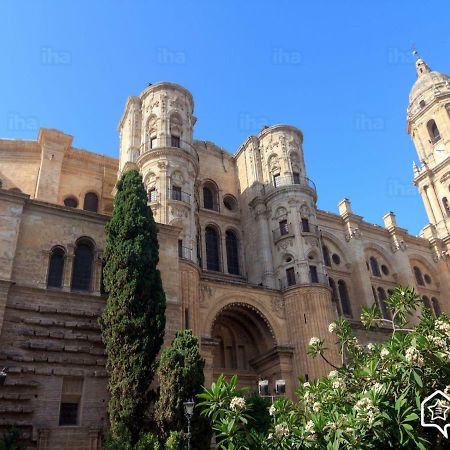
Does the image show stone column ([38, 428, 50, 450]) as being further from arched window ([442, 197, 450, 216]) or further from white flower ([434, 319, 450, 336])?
arched window ([442, 197, 450, 216])

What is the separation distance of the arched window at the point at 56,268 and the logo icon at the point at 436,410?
14356 millimetres

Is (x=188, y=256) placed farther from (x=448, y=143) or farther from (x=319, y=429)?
(x=448, y=143)

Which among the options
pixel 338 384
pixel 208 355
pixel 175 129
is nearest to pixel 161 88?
pixel 175 129

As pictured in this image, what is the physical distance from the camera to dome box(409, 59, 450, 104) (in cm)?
4814

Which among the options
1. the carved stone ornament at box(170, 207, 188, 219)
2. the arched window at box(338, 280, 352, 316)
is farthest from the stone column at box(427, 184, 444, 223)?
the carved stone ornament at box(170, 207, 188, 219)

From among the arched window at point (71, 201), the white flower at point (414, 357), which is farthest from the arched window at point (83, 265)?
the white flower at point (414, 357)

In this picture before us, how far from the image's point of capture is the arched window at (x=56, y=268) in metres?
18.9

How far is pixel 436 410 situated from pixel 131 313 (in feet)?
37.2

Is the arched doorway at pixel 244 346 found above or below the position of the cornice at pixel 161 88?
below

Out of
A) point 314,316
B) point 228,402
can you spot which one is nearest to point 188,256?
point 314,316

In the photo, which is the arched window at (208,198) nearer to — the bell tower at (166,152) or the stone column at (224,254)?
the stone column at (224,254)

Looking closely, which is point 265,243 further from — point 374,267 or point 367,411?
point 367,411

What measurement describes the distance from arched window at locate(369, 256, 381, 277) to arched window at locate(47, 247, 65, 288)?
83.3 feet

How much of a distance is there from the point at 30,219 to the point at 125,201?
12.3 ft
